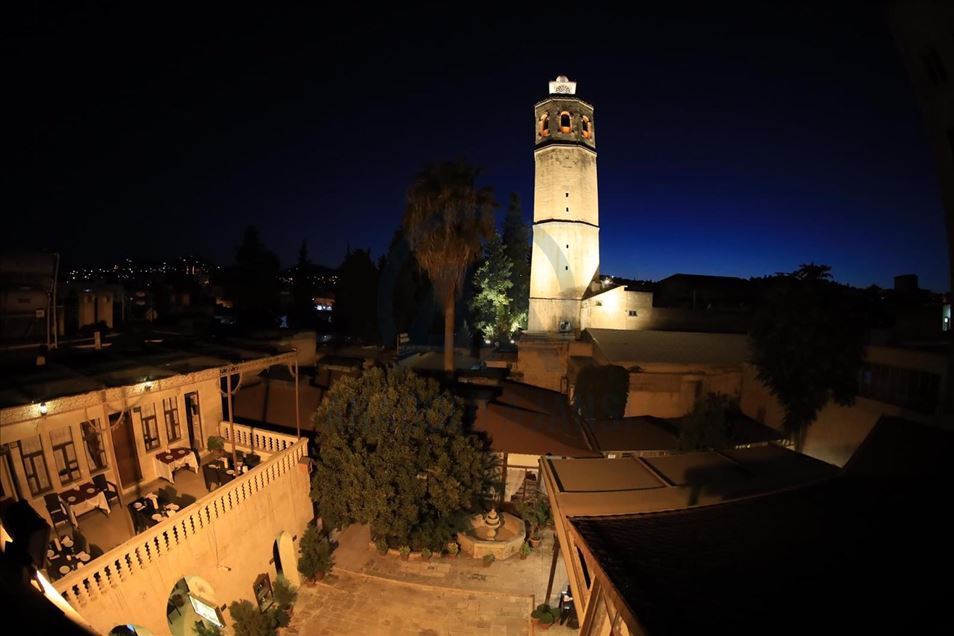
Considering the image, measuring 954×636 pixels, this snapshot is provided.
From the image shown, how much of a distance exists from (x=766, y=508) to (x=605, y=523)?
1940 millimetres

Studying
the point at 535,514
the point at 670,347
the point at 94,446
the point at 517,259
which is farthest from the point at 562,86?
the point at 94,446

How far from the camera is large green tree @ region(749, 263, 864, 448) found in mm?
12844

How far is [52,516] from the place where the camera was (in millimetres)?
7344

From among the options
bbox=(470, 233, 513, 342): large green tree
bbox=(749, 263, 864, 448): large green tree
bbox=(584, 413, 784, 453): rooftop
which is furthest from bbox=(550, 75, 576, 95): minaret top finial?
bbox=(584, 413, 784, 453): rooftop

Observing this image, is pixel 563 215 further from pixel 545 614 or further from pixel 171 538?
pixel 171 538

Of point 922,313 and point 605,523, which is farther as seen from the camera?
point 922,313

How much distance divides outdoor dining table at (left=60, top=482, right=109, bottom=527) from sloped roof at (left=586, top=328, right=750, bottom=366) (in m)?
16.0

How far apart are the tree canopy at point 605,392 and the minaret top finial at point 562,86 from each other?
20.3 m

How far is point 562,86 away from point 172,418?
92.8ft

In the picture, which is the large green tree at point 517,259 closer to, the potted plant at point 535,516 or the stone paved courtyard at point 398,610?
the potted plant at point 535,516

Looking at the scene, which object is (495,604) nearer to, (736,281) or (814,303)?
(814,303)

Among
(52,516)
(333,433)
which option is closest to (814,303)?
(333,433)

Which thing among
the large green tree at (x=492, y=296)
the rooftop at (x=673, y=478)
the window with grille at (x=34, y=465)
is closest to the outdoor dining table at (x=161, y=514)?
the window with grille at (x=34, y=465)

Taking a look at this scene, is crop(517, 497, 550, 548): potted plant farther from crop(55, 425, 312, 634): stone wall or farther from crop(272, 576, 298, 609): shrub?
crop(272, 576, 298, 609): shrub
